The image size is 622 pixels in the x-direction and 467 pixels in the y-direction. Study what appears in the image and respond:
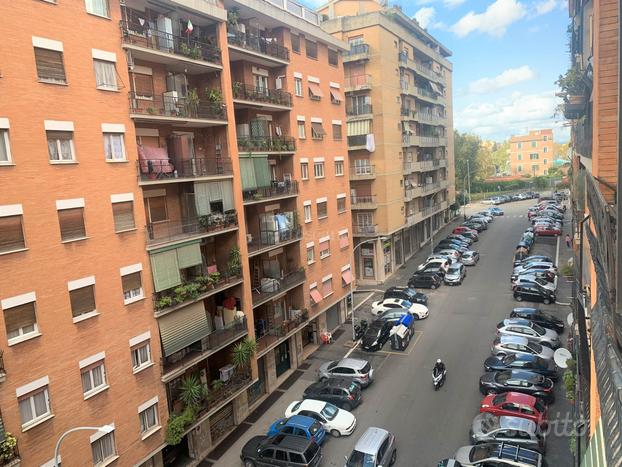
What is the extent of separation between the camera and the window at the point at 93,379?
56.2 ft

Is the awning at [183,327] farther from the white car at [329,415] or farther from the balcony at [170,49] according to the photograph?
the balcony at [170,49]

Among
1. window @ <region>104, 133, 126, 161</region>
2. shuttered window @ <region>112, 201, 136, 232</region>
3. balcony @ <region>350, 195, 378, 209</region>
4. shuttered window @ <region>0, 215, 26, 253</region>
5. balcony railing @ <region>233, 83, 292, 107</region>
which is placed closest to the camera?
shuttered window @ <region>0, 215, 26, 253</region>

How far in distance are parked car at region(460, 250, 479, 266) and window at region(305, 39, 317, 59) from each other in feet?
102

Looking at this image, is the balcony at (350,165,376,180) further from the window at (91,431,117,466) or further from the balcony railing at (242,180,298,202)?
the window at (91,431,117,466)

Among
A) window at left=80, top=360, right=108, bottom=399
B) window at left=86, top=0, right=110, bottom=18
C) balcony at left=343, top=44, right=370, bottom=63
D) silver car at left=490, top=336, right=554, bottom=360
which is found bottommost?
silver car at left=490, top=336, right=554, bottom=360

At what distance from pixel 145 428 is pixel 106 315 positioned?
5.38 m

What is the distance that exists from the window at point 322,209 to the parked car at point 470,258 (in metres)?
25.3

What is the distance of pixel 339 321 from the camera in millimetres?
Answer: 38844

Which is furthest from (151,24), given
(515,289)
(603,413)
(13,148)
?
(515,289)

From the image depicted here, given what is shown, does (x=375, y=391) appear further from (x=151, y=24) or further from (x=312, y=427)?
(x=151, y=24)

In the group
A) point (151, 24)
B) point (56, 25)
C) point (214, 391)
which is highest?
point (151, 24)

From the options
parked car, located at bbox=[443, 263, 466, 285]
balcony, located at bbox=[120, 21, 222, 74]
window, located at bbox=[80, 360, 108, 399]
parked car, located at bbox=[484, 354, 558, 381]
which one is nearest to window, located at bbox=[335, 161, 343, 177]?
balcony, located at bbox=[120, 21, 222, 74]

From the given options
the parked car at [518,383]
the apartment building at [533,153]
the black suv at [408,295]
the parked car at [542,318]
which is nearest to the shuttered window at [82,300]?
the parked car at [518,383]

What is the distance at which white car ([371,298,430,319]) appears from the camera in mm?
38844
